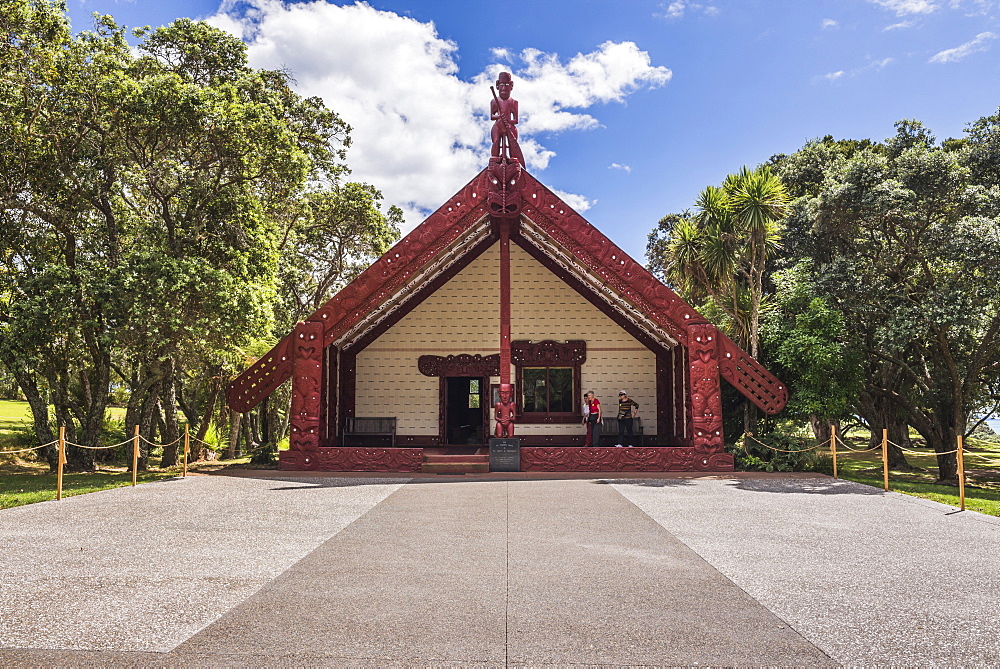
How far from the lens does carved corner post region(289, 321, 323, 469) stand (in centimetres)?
1286

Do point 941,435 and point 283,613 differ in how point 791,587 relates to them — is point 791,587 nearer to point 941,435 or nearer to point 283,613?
point 283,613

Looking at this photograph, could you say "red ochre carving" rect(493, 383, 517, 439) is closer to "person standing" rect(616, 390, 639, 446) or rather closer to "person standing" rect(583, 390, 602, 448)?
"person standing" rect(583, 390, 602, 448)

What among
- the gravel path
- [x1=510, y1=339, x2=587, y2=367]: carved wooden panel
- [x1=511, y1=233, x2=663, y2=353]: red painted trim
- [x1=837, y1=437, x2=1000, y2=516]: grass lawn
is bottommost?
[x1=837, y1=437, x2=1000, y2=516]: grass lawn

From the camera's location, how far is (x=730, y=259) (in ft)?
48.6

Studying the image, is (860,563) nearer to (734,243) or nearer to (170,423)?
(734,243)

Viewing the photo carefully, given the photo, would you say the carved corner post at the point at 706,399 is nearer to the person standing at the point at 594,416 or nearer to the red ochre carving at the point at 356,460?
the person standing at the point at 594,416

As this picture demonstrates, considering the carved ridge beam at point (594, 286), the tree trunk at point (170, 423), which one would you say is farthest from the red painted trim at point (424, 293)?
the tree trunk at point (170, 423)

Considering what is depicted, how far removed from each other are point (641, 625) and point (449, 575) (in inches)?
68.4

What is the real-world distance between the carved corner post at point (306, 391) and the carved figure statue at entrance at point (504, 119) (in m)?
5.35

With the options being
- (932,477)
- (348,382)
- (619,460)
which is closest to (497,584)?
(619,460)

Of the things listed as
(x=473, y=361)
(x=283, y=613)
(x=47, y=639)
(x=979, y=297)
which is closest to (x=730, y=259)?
(x=979, y=297)

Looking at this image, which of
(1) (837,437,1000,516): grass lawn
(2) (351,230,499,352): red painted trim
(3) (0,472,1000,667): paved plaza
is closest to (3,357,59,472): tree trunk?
(3) (0,472,1000,667): paved plaza

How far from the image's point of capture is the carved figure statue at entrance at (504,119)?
13.2m

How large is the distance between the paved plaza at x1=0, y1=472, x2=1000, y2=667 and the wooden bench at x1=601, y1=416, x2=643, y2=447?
7345 millimetres
